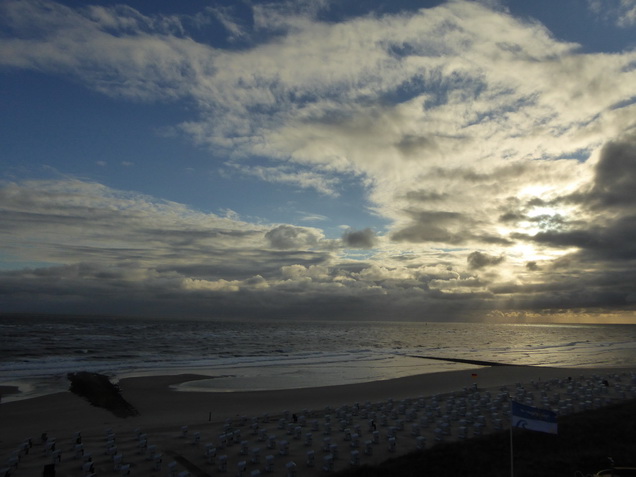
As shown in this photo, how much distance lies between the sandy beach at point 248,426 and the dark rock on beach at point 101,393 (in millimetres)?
668

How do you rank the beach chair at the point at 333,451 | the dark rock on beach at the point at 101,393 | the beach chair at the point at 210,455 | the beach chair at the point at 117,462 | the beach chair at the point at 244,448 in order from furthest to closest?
the dark rock on beach at the point at 101,393 → the beach chair at the point at 244,448 → the beach chair at the point at 333,451 → the beach chair at the point at 210,455 → the beach chair at the point at 117,462

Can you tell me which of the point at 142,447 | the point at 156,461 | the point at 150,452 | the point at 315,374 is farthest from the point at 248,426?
the point at 315,374

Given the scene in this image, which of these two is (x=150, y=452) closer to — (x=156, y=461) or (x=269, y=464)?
(x=156, y=461)

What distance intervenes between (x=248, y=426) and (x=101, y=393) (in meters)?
14.2

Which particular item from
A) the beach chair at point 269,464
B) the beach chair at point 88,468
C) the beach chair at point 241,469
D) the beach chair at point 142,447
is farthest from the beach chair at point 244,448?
the beach chair at point 88,468

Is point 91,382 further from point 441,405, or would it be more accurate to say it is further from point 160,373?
point 441,405

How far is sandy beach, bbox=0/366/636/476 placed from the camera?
15461 millimetres

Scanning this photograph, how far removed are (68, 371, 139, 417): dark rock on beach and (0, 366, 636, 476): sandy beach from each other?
26.3 inches

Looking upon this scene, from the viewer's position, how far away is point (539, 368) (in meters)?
48.3

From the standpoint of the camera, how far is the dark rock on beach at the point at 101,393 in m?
25.7

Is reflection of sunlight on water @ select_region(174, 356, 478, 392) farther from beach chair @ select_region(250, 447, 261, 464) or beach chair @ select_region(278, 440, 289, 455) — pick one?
beach chair @ select_region(250, 447, 261, 464)

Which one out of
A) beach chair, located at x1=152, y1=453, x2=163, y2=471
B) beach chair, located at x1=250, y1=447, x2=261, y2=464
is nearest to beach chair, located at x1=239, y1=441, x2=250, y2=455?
beach chair, located at x1=250, y1=447, x2=261, y2=464

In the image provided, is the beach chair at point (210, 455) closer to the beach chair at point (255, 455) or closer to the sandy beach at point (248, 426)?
the sandy beach at point (248, 426)

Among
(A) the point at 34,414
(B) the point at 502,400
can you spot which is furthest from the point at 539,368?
(A) the point at 34,414
